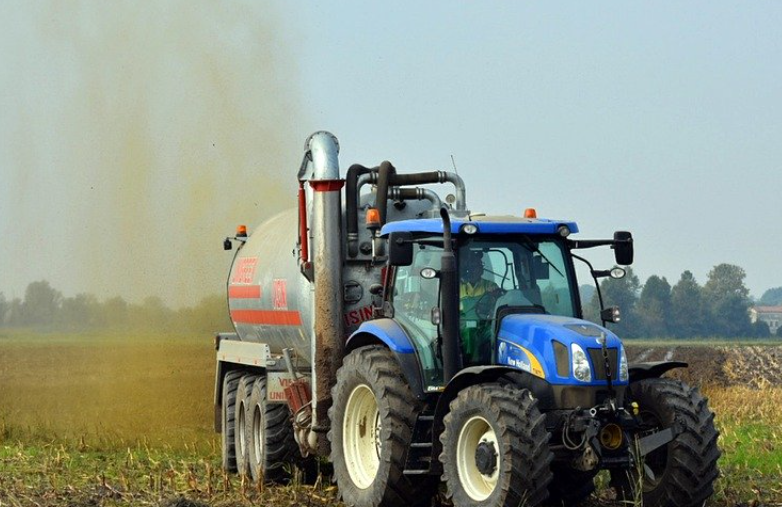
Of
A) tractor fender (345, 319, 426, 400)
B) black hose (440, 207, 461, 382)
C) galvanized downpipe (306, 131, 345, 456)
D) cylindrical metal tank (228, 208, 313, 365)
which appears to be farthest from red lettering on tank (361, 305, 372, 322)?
black hose (440, 207, 461, 382)

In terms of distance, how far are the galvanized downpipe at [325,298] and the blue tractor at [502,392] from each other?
3.04 ft

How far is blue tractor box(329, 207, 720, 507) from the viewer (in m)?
8.91

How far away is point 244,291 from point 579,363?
6.26 m

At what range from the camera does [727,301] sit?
11106 cm

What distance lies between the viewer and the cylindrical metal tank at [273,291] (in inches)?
495

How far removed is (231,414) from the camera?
1499 cm

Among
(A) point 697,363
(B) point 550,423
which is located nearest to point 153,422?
(B) point 550,423

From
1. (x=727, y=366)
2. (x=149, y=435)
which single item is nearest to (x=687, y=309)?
(x=727, y=366)

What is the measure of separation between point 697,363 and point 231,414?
78.8 feet

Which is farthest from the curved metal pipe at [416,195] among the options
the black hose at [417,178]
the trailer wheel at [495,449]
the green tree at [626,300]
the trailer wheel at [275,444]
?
the green tree at [626,300]

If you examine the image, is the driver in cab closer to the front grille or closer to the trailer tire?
the front grille

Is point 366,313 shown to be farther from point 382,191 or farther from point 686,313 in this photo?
point 686,313

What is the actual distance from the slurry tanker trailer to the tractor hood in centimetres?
1

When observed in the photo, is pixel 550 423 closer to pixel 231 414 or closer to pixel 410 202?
pixel 410 202
